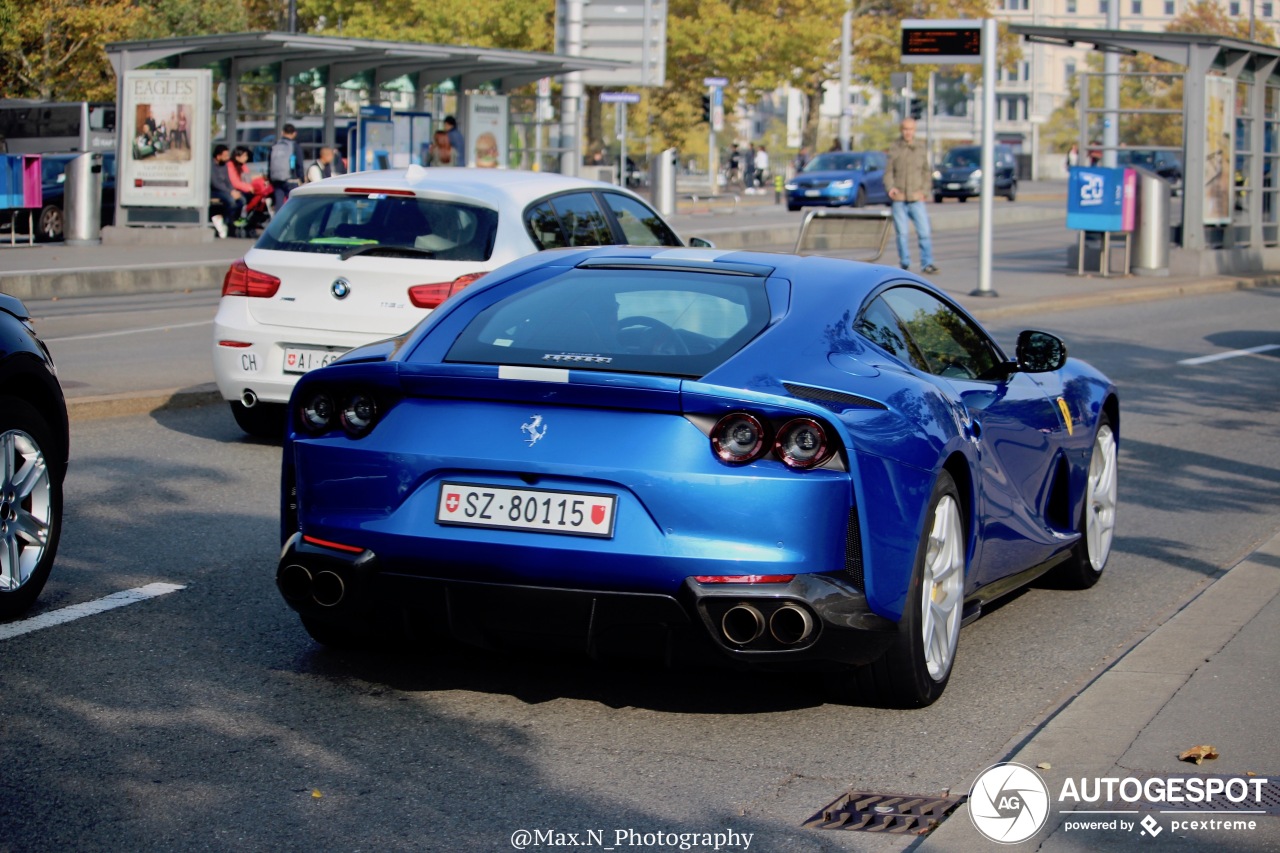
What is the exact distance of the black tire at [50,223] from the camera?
27.4 metres

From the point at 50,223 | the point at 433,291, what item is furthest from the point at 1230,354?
the point at 50,223

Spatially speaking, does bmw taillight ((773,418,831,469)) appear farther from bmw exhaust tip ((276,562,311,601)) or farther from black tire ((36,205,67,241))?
black tire ((36,205,67,241))

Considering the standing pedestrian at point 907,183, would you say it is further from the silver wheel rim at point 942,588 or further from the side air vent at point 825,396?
the side air vent at point 825,396

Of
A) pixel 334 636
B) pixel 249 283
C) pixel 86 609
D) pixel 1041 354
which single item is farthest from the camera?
pixel 249 283

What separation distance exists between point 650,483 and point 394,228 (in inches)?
210

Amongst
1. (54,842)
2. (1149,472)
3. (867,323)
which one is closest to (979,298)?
(1149,472)

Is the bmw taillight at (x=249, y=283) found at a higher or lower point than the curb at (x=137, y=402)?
higher

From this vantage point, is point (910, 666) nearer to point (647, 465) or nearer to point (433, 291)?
point (647, 465)

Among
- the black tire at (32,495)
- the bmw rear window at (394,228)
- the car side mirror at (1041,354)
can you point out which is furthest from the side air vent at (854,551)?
the bmw rear window at (394,228)

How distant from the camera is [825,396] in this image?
4.78 m

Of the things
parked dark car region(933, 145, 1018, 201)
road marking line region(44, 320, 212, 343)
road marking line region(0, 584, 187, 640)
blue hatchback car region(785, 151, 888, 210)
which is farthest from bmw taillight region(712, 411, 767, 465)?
parked dark car region(933, 145, 1018, 201)

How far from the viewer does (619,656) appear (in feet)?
15.9

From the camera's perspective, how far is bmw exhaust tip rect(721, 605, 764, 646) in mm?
4633

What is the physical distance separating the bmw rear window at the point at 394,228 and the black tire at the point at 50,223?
18.9 m
